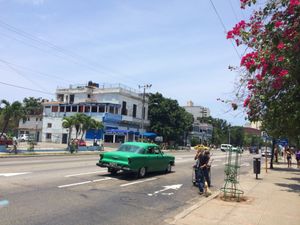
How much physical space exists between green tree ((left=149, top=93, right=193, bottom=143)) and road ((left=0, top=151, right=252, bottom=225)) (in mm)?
56505

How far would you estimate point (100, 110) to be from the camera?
65750 millimetres

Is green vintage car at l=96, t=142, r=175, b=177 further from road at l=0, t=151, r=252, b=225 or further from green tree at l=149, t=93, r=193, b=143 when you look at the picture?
green tree at l=149, t=93, r=193, b=143

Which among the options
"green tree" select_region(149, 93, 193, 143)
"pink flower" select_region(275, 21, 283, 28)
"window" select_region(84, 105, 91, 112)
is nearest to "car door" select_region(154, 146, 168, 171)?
"pink flower" select_region(275, 21, 283, 28)

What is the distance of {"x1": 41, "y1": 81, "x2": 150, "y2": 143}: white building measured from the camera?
6462 centimetres

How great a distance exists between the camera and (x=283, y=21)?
28.9 ft

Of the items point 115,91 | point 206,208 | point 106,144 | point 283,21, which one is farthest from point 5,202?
point 115,91

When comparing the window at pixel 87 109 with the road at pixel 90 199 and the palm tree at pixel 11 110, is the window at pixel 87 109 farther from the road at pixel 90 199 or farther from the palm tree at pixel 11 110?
the road at pixel 90 199

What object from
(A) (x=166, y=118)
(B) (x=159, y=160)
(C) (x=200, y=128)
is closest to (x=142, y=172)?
(B) (x=159, y=160)

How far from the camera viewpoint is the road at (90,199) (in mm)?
8609

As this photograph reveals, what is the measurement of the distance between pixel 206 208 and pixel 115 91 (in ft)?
189

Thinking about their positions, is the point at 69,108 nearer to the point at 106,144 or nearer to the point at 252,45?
the point at 106,144

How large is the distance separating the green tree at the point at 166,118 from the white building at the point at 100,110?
1757mm

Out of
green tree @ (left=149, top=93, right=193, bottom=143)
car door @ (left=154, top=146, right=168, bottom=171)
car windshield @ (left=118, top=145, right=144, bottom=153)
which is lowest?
car door @ (left=154, top=146, right=168, bottom=171)

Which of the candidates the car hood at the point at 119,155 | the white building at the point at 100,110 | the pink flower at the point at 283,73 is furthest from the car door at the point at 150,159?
the white building at the point at 100,110
